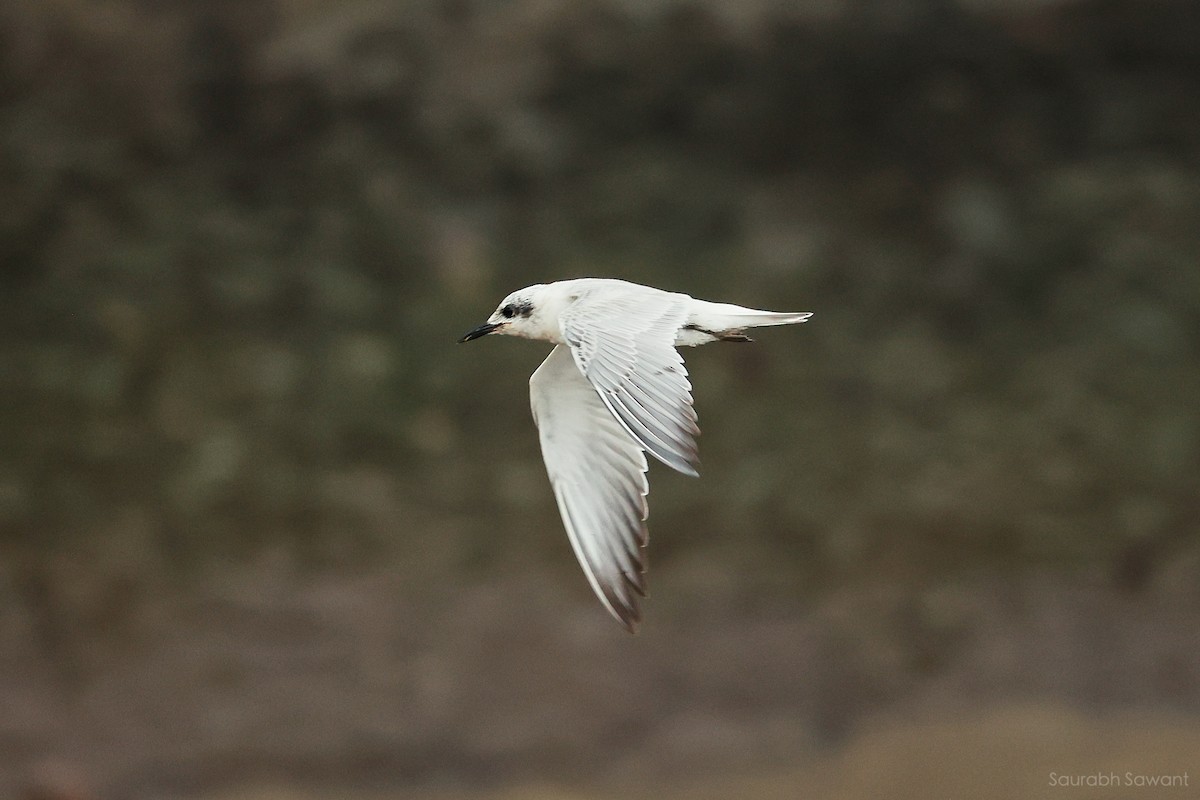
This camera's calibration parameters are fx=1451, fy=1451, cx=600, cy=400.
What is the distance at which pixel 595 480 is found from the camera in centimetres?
457

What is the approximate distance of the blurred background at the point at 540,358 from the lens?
10117 millimetres

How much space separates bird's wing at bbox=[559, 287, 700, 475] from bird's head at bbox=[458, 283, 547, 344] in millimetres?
270

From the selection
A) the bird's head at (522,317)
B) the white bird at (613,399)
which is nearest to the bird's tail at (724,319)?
the white bird at (613,399)

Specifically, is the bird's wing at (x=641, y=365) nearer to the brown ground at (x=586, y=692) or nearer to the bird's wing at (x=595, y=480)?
the bird's wing at (x=595, y=480)

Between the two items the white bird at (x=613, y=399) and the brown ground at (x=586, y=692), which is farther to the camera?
the brown ground at (x=586, y=692)

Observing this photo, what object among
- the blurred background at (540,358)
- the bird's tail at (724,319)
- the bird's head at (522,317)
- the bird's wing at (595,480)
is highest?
the blurred background at (540,358)

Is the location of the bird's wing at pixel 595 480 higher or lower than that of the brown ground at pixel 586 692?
lower

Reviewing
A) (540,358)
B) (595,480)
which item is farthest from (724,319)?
(540,358)

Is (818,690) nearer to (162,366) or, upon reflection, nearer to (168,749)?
(168,749)

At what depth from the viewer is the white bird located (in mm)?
3838

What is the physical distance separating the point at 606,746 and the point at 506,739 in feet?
2.27

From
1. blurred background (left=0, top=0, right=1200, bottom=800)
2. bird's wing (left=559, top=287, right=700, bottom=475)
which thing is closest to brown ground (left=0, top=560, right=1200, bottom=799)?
blurred background (left=0, top=0, right=1200, bottom=800)

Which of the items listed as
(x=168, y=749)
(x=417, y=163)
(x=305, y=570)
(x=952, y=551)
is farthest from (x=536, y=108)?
(x=168, y=749)

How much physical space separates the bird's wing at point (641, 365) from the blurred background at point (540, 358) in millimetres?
6134
